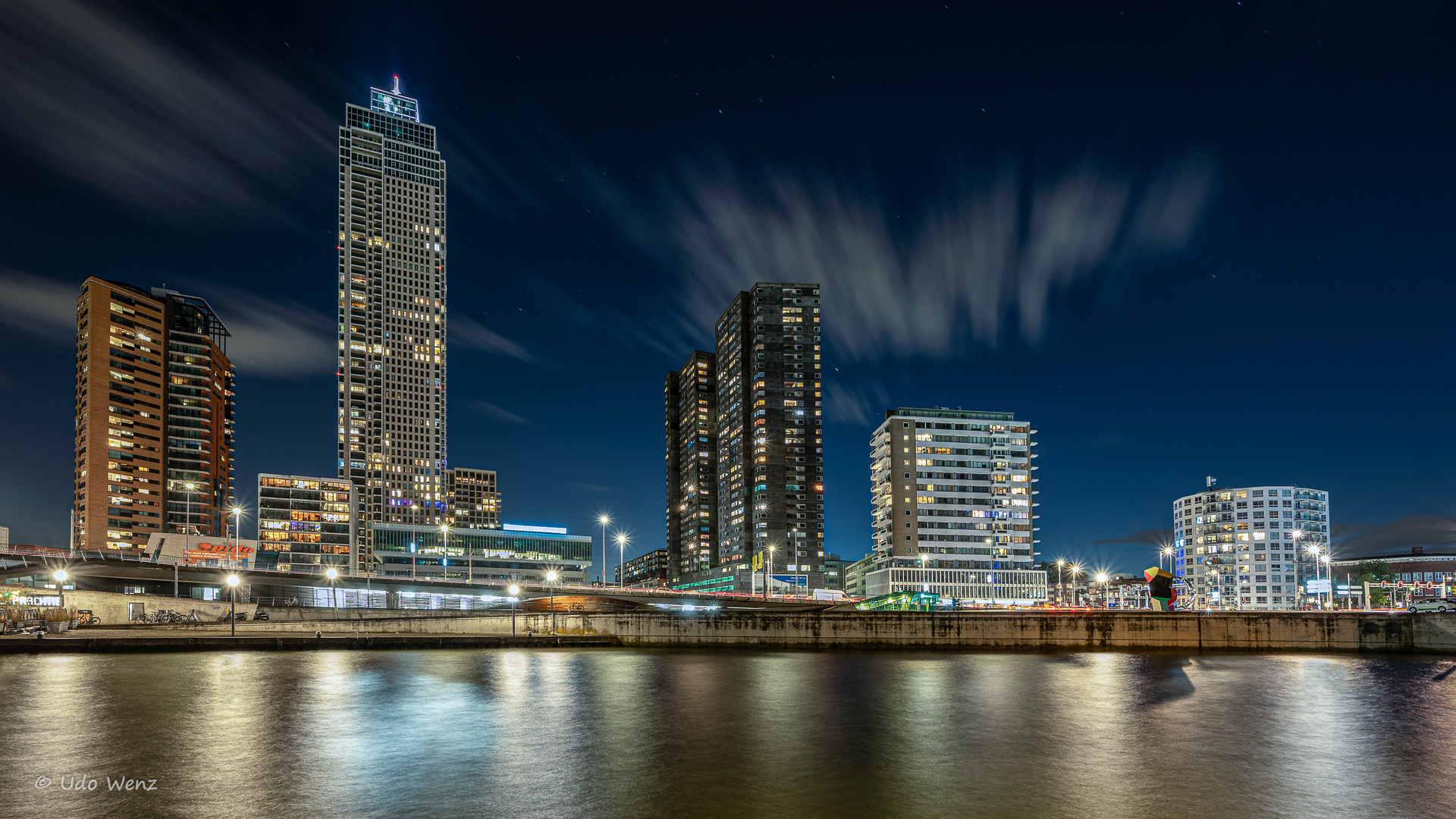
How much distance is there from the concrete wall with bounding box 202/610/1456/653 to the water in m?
22.7

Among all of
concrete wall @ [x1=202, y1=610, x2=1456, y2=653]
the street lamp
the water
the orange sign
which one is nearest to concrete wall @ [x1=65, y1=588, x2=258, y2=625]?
the street lamp

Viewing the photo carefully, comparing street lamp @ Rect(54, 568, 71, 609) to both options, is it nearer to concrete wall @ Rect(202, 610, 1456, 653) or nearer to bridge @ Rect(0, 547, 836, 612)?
bridge @ Rect(0, 547, 836, 612)

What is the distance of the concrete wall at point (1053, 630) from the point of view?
6944cm

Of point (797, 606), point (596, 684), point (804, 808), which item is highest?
point (804, 808)

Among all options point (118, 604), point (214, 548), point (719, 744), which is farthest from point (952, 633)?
point (214, 548)

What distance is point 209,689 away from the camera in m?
38.7

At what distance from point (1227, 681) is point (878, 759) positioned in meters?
33.5

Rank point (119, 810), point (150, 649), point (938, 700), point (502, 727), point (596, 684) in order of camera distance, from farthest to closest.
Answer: point (150, 649), point (596, 684), point (938, 700), point (502, 727), point (119, 810)

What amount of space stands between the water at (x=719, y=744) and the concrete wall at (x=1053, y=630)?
74.5ft

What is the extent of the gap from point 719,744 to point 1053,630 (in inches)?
2170

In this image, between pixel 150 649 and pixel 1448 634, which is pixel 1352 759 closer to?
pixel 1448 634

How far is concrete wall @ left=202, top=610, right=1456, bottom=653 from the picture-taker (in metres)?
69.4

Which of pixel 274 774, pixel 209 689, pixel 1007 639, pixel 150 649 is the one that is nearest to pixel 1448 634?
pixel 1007 639

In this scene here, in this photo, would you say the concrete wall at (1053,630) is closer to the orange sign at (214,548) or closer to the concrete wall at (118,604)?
the concrete wall at (118,604)
